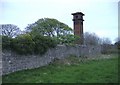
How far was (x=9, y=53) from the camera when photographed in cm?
898

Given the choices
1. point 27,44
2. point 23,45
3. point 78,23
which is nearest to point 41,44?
point 27,44

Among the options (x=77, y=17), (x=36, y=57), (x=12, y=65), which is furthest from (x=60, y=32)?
(x=12, y=65)

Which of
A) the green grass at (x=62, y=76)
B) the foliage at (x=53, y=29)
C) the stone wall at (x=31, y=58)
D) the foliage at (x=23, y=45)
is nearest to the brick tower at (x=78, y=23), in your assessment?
the foliage at (x=53, y=29)

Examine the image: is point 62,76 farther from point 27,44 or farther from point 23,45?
point 27,44

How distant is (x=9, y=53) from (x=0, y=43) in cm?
89

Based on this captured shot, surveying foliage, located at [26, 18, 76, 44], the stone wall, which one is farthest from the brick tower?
the stone wall

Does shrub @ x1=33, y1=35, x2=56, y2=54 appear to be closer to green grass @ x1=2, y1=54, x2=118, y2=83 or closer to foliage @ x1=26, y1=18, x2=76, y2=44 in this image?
green grass @ x1=2, y1=54, x2=118, y2=83

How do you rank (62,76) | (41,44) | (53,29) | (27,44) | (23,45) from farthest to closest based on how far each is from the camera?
(53,29)
(41,44)
(27,44)
(23,45)
(62,76)

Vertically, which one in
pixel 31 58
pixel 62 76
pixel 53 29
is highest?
pixel 53 29

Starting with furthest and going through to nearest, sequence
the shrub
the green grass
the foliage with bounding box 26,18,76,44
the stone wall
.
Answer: the foliage with bounding box 26,18,76,44
the shrub
the stone wall
the green grass

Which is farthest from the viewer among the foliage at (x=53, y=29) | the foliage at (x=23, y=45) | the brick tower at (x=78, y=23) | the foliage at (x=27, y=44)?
the brick tower at (x=78, y=23)

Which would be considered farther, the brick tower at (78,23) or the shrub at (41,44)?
the brick tower at (78,23)

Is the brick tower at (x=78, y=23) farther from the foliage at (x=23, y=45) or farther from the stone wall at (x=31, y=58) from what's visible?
the foliage at (x=23, y=45)

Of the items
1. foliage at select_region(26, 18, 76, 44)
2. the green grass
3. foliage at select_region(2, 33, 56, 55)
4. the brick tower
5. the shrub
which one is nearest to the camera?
the green grass
